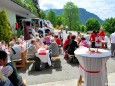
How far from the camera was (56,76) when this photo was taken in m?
9.59

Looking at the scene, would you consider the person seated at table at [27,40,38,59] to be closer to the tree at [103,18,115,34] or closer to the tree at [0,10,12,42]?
the tree at [0,10,12,42]

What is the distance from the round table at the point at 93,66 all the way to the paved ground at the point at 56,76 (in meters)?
1.94

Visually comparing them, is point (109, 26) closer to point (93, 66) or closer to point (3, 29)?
point (3, 29)

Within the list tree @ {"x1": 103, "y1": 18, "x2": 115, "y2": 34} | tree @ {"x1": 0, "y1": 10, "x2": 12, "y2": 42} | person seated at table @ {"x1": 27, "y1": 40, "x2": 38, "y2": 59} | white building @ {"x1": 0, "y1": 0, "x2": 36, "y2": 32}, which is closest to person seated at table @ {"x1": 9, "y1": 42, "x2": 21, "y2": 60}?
person seated at table @ {"x1": 27, "y1": 40, "x2": 38, "y2": 59}

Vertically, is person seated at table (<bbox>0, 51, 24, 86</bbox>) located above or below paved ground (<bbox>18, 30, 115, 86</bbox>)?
above

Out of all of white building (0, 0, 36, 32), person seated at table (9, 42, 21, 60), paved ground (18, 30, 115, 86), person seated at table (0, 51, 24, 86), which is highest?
white building (0, 0, 36, 32)

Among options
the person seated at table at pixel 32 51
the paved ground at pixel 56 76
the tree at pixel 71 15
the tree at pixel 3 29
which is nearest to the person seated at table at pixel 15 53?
the person seated at table at pixel 32 51

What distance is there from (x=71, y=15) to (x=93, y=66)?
94.2 metres

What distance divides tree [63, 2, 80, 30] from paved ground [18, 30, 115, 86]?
88318 millimetres

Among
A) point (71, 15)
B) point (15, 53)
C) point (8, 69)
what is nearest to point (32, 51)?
point (15, 53)

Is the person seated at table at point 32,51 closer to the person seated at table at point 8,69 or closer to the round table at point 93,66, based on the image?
the round table at point 93,66

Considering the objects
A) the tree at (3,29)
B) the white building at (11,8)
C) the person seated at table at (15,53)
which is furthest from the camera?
the white building at (11,8)

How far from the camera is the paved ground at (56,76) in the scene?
8695mm

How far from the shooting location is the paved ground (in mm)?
8695
